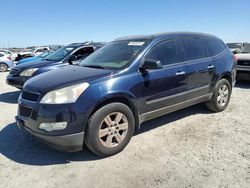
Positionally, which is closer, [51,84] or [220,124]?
[51,84]

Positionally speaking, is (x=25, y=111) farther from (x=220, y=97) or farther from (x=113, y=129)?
(x=220, y=97)

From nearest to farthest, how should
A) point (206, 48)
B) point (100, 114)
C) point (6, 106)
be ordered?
point (100, 114)
point (206, 48)
point (6, 106)

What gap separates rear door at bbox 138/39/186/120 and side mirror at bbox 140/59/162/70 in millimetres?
116

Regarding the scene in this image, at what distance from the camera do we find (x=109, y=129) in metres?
3.62

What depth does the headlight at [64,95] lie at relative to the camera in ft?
10.8

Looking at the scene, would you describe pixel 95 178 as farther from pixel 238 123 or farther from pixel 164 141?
pixel 238 123

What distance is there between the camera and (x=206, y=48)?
209 inches

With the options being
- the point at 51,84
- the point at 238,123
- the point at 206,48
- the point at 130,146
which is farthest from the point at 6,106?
the point at 238,123

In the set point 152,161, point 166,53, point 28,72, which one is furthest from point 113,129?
point 28,72

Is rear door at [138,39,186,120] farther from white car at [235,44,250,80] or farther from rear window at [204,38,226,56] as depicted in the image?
white car at [235,44,250,80]

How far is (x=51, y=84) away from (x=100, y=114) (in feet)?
2.74

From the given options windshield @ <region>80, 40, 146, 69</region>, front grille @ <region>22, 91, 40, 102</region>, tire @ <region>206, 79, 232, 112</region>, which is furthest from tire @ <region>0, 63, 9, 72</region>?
tire @ <region>206, 79, 232, 112</region>

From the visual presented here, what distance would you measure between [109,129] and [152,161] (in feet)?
2.52

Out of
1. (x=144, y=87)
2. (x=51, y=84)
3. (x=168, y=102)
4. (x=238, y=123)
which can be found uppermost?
(x=51, y=84)
